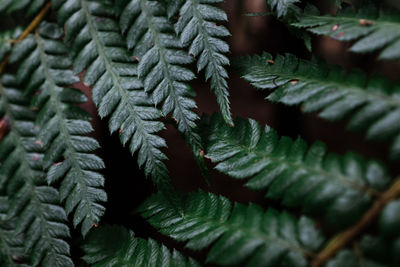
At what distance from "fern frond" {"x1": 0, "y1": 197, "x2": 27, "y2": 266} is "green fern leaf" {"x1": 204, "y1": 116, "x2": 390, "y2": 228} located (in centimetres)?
63

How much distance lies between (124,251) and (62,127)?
16.0 inches

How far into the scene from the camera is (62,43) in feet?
3.05

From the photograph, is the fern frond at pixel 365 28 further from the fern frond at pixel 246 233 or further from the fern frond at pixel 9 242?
the fern frond at pixel 9 242

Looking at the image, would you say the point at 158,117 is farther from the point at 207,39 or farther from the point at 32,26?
the point at 32,26

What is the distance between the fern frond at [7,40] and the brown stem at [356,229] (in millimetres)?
1009

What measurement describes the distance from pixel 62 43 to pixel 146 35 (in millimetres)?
264

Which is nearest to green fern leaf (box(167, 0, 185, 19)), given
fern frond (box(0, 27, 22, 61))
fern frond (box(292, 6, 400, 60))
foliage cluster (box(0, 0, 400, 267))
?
foliage cluster (box(0, 0, 400, 267))

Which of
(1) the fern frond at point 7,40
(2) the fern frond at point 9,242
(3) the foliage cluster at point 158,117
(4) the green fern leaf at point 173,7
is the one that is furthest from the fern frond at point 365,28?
(2) the fern frond at point 9,242

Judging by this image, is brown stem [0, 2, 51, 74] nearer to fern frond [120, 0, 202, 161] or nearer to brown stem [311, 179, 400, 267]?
fern frond [120, 0, 202, 161]

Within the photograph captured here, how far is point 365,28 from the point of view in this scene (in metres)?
0.74

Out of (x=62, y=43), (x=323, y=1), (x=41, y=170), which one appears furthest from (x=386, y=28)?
(x=323, y=1)

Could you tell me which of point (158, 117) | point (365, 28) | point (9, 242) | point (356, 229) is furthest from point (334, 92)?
point (9, 242)

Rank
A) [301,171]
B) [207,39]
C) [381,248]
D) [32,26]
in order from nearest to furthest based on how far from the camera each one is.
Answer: [381,248], [301,171], [207,39], [32,26]

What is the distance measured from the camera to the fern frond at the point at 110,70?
0.86 meters
